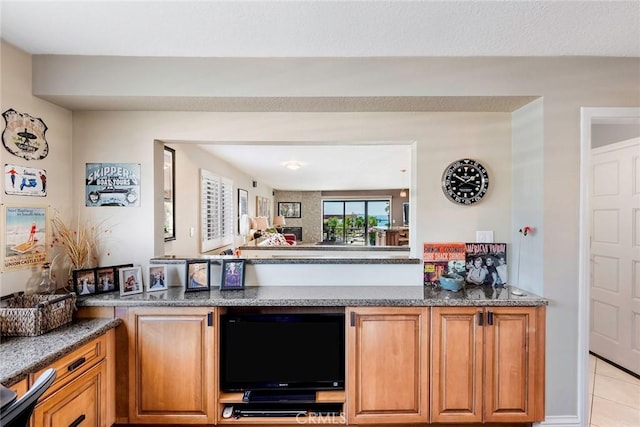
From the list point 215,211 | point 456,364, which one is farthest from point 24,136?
point 456,364

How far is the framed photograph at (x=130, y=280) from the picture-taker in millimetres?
2051

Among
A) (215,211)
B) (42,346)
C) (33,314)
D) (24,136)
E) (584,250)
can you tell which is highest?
(24,136)

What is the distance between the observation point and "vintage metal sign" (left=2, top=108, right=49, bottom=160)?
1844mm

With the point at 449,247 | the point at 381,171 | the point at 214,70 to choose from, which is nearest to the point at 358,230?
the point at 381,171

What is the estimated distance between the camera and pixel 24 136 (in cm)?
193

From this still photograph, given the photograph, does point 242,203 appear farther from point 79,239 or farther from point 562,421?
point 562,421

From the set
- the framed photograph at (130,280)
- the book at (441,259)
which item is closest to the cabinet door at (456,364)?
the book at (441,259)

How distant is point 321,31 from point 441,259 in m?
1.75

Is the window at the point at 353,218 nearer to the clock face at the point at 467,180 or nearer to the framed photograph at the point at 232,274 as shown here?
the clock face at the point at 467,180

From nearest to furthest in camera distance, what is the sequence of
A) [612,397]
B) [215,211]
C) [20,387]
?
1. [20,387]
2. [612,397]
3. [215,211]

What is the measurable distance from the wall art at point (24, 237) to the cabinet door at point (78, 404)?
82 centimetres

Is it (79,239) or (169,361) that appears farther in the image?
(79,239)

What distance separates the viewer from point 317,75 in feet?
6.54

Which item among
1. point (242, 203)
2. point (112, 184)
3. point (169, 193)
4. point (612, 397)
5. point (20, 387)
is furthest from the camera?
point (242, 203)
